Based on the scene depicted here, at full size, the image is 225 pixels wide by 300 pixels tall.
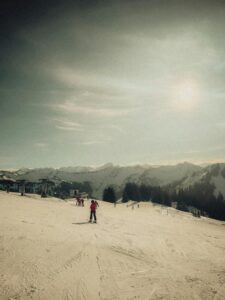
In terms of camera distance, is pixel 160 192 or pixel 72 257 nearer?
pixel 72 257

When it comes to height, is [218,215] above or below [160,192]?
below

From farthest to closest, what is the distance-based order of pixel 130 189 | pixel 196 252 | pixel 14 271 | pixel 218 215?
1. pixel 130 189
2. pixel 218 215
3. pixel 196 252
4. pixel 14 271

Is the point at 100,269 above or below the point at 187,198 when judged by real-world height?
above

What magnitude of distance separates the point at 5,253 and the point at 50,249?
6.50 feet

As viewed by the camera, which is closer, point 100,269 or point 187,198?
point 100,269

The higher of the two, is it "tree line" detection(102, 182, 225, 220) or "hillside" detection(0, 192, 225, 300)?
"hillside" detection(0, 192, 225, 300)

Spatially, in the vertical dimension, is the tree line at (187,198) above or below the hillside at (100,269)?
below

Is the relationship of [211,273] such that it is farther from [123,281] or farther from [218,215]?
[218,215]

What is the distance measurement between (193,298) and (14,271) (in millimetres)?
A: 6089

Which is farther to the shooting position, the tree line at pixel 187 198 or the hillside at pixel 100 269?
the tree line at pixel 187 198

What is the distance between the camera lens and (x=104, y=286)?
8.04 metres

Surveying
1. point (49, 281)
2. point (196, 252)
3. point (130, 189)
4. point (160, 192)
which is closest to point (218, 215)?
point (160, 192)

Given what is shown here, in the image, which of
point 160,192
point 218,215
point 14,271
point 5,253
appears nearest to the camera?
point 14,271

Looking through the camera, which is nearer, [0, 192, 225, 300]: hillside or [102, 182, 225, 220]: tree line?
[0, 192, 225, 300]: hillside
